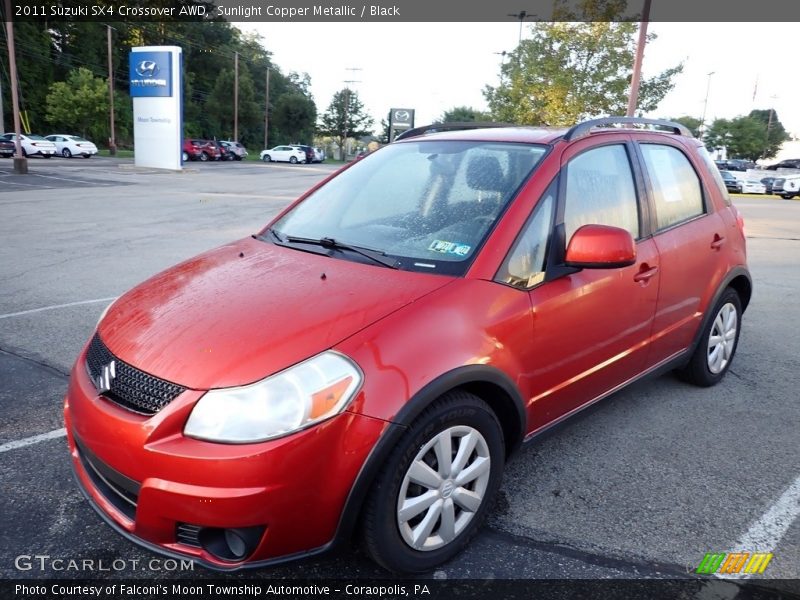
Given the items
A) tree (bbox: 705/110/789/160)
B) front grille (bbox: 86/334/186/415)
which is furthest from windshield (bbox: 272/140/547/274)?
tree (bbox: 705/110/789/160)

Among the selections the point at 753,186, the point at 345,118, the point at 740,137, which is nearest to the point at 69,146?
the point at 753,186

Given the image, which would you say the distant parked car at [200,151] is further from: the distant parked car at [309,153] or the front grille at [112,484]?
the front grille at [112,484]

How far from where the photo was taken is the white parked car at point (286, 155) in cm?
5322

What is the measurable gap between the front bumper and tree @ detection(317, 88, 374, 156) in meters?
78.3

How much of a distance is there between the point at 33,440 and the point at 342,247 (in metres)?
1.94

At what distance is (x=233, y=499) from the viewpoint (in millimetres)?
1950

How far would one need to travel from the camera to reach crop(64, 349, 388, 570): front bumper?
6.43 feet

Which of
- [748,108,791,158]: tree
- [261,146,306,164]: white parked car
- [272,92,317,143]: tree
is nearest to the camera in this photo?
[261,146,306,164]: white parked car

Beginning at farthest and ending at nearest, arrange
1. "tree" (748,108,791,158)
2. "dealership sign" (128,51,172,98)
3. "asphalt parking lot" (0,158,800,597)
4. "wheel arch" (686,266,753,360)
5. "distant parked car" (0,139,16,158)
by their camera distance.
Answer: "tree" (748,108,791,158) → "distant parked car" (0,139,16,158) → "dealership sign" (128,51,172,98) → "wheel arch" (686,266,753,360) → "asphalt parking lot" (0,158,800,597)

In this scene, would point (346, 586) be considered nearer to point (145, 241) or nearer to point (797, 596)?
point (797, 596)

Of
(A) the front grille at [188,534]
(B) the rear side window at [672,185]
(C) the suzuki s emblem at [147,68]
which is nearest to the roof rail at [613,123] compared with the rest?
(B) the rear side window at [672,185]

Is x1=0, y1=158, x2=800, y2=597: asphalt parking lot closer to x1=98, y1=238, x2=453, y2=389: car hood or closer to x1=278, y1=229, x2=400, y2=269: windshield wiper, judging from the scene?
x1=98, y1=238, x2=453, y2=389: car hood

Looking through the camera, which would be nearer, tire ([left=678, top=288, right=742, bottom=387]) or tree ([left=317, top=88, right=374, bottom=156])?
tire ([left=678, top=288, right=742, bottom=387])

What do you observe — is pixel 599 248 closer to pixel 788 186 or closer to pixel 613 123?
pixel 613 123
